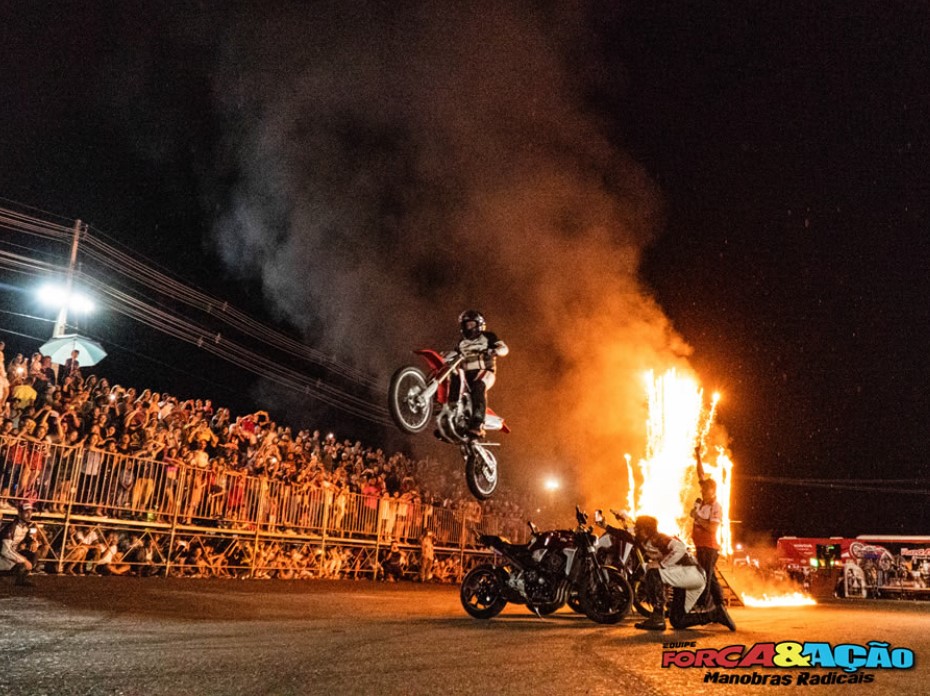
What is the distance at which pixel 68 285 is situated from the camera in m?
19.5

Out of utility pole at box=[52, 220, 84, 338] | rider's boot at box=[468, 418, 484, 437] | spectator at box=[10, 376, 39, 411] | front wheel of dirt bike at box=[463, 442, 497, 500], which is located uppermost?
utility pole at box=[52, 220, 84, 338]

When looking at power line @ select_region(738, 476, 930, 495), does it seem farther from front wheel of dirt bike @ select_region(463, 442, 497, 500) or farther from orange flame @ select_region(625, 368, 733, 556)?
front wheel of dirt bike @ select_region(463, 442, 497, 500)

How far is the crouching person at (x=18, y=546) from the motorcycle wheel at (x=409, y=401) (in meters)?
6.91

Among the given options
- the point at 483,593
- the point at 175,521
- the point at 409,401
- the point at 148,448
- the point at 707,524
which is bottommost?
the point at 483,593

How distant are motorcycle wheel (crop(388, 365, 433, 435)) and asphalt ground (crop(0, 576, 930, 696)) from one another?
2157mm

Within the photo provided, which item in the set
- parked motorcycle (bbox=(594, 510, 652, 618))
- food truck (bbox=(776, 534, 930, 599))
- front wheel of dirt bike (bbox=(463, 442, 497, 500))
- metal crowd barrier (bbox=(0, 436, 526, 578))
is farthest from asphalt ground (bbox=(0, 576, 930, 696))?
food truck (bbox=(776, 534, 930, 599))

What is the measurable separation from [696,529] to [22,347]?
2058cm

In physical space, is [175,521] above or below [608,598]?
above

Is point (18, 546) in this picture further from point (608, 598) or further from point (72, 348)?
point (608, 598)

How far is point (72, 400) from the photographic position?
1360 cm

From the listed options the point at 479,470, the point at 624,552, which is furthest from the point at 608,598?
the point at 479,470

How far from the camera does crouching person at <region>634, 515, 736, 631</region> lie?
32.6 ft

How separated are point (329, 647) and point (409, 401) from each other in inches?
96.2

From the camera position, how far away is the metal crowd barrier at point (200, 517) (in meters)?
12.3
